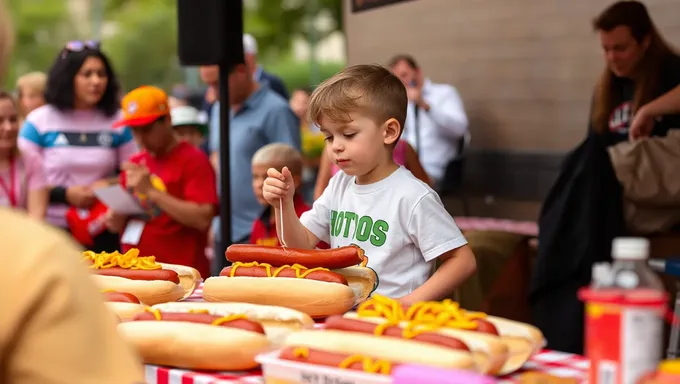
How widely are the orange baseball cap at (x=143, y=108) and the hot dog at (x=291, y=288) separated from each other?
2495 millimetres

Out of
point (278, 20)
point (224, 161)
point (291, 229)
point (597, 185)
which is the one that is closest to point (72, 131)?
point (224, 161)

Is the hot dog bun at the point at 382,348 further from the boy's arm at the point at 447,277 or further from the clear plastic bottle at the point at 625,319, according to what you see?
the boy's arm at the point at 447,277

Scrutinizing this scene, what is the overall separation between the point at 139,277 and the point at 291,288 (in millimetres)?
501

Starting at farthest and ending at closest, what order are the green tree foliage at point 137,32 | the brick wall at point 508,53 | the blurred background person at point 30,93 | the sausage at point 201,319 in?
the green tree foliage at point 137,32 < the blurred background person at point 30,93 < the brick wall at point 508,53 < the sausage at point 201,319

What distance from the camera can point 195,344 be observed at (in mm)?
2154

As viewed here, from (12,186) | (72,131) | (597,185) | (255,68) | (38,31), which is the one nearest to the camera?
(597,185)

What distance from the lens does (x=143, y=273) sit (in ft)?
8.98

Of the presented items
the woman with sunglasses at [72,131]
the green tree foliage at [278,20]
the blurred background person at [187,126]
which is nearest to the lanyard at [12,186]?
the woman with sunglasses at [72,131]

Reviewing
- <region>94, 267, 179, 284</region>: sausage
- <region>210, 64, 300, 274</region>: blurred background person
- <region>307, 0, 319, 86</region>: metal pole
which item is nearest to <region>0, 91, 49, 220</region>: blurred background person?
<region>210, 64, 300, 274</region>: blurred background person

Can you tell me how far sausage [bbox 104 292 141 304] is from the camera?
2520 mm

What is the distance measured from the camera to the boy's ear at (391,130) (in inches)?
116

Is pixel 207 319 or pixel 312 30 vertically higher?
pixel 312 30

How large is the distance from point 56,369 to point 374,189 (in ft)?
6.38

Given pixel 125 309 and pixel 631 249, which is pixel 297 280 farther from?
pixel 631 249
